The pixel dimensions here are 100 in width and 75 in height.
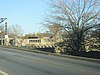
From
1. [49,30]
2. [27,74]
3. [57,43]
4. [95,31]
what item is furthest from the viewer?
[57,43]

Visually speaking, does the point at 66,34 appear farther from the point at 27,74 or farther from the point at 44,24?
the point at 27,74

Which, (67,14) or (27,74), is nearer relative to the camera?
(27,74)

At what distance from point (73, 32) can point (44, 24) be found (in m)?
3.85

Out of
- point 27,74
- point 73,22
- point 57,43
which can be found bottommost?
point 27,74

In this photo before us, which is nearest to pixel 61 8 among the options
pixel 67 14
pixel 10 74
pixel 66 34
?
pixel 67 14

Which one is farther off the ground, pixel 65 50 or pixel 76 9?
pixel 76 9

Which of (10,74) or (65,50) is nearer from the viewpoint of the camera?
(10,74)

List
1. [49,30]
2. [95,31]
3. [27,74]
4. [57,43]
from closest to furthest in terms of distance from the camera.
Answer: [27,74], [95,31], [49,30], [57,43]

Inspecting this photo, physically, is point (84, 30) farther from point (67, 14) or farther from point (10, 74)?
point (10, 74)

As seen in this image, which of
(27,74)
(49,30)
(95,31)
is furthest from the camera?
(49,30)

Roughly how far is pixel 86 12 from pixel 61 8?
3.38m

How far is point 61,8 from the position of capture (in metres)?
36.6

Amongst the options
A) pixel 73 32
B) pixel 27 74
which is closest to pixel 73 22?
pixel 73 32

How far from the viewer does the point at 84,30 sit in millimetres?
35469
